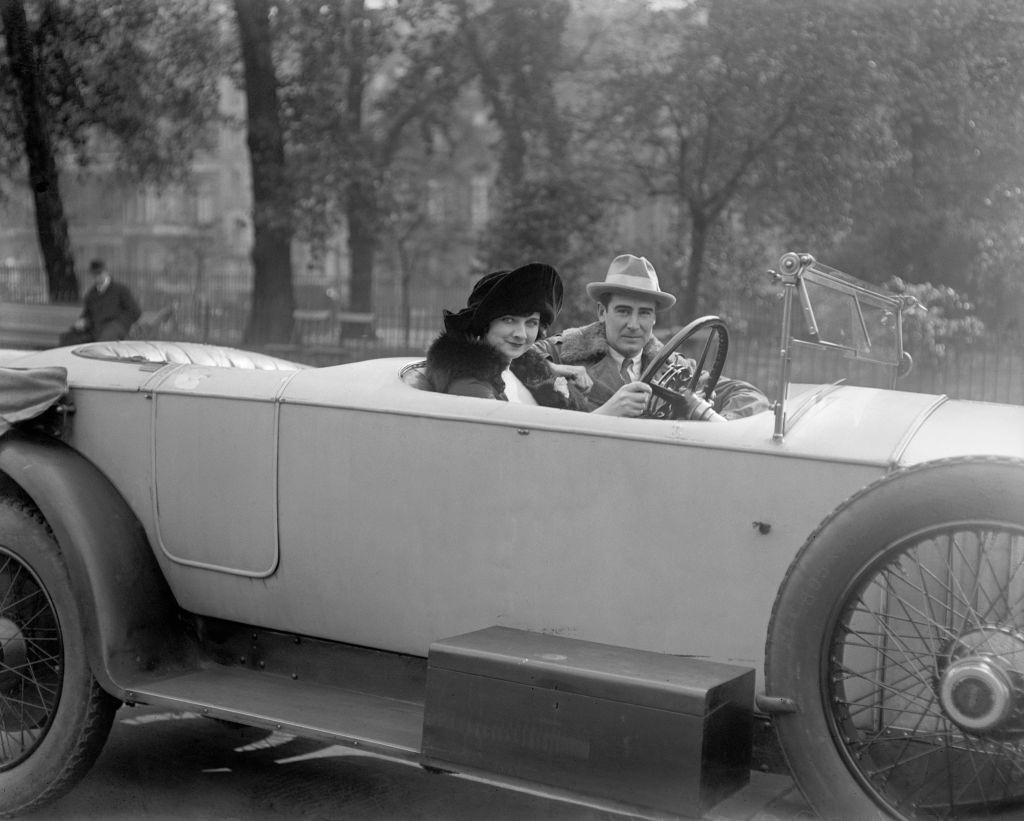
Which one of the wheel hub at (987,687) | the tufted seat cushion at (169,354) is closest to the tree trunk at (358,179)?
the tufted seat cushion at (169,354)

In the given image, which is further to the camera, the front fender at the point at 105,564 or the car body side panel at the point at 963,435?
the front fender at the point at 105,564

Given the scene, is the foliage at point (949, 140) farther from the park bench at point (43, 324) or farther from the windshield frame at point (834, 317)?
the windshield frame at point (834, 317)

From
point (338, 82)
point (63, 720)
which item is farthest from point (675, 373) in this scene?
point (338, 82)

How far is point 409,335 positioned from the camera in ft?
50.5

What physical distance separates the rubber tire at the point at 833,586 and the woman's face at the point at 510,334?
4.33 ft

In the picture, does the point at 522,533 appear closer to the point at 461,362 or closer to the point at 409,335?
the point at 461,362

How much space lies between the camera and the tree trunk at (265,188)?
1639cm

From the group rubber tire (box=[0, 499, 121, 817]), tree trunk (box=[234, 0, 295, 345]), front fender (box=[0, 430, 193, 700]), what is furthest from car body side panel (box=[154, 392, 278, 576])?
tree trunk (box=[234, 0, 295, 345])

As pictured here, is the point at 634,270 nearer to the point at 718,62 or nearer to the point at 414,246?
the point at 718,62

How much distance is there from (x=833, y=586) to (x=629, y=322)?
Answer: 208 centimetres

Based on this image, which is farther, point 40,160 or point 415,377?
point 40,160

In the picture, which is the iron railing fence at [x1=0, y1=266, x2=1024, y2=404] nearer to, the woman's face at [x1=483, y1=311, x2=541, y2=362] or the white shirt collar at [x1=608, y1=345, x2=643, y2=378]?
the white shirt collar at [x1=608, y1=345, x2=643, y2=378]

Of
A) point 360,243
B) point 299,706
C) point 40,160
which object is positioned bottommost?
point 299,706

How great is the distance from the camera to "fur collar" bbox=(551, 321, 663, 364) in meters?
4.39
